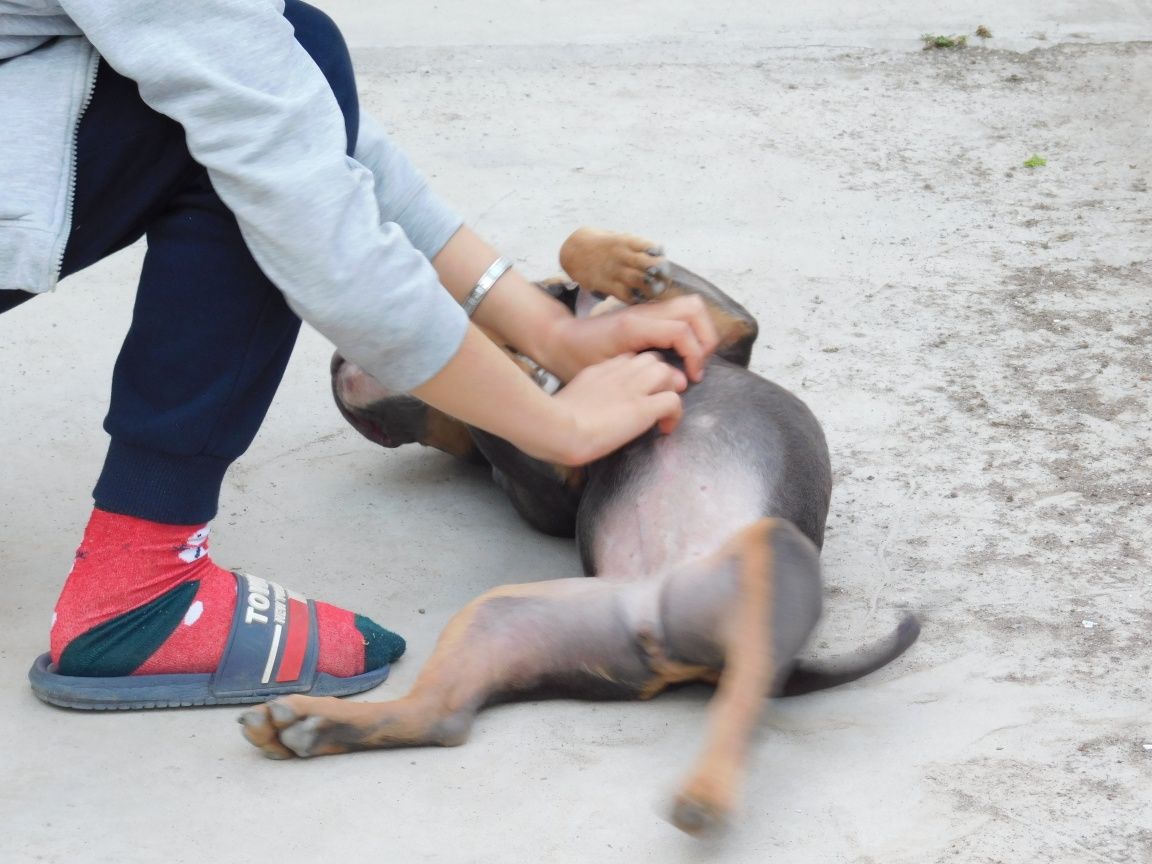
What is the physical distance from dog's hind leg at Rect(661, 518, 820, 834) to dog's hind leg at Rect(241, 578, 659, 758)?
0.28 feet

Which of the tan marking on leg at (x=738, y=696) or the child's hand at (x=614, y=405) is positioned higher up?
the child's hand at (x=614, y=405)

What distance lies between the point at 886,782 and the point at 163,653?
40.6 inches

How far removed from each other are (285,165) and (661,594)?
845 millimetres

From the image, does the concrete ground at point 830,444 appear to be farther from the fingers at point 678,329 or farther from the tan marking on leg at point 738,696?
the fingers at point 678,329

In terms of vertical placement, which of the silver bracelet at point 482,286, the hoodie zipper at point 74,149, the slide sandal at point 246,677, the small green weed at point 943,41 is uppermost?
the hoodie zipper at point 74,149

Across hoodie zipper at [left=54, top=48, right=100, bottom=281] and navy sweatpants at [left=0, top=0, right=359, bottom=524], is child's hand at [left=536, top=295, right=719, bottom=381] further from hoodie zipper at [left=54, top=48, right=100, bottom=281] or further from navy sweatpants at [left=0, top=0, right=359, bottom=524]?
hoodie zipper at [left=54, top=48, right=100, bottom=281]

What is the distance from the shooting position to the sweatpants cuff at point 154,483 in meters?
2.05

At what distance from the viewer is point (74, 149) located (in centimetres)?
192

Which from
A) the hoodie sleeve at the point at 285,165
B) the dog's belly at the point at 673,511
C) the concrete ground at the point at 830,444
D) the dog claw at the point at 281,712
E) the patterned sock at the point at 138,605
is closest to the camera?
the hoodie sleeve at the point at 285,165

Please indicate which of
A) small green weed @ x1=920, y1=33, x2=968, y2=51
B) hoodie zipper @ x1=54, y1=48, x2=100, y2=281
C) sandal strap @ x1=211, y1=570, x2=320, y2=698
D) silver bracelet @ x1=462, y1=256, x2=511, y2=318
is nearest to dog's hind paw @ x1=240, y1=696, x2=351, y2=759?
sandal strap @ x1=211, y1=570, x2=320, y2=698

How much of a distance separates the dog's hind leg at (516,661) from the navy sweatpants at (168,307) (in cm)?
39

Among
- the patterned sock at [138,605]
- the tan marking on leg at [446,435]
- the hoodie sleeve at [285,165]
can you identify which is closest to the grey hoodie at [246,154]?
the hoodie sleeve at [285,165]

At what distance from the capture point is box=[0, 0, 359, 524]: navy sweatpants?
1958 millimetres

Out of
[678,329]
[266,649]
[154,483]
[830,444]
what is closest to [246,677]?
[266,649]
